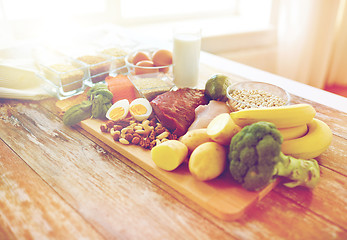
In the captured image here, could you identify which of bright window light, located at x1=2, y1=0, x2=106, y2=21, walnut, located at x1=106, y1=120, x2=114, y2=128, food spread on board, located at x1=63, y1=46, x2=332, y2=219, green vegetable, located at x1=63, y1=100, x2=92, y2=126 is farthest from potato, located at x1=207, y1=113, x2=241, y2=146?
bright window light, located at x1=2, y1=0, x2=106, y2=21

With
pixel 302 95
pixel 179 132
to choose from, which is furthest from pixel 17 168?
pixel 302 95

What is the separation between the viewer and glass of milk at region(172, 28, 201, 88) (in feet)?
4.47

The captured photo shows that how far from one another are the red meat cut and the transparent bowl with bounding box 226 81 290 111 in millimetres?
117

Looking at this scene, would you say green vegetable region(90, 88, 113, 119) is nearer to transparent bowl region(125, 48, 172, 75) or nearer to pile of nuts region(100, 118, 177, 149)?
pile of nuts region(100, 118, 177, 149)

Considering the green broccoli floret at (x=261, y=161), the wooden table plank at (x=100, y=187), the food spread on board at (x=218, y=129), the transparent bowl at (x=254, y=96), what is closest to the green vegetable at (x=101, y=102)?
the food spread on board at (x=218, y=129)

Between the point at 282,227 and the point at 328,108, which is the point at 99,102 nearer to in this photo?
the point at 282,227

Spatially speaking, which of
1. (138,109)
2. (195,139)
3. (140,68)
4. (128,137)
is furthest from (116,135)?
(140,68)

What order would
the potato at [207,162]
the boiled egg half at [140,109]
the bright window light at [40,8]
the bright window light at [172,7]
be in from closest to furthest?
the potato at [207,162], the boiled egg half at [140,109], the bright window light at [40,8], the bright window light at [172,7]

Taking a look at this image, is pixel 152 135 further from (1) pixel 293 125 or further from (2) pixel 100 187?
(1) pixel 293 125

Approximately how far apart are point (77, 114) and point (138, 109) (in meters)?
0.22

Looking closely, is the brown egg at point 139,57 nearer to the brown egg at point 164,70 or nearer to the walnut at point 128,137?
the brown egg at point 164,70

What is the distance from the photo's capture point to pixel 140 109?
1106 mm

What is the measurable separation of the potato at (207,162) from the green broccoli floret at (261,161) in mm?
32

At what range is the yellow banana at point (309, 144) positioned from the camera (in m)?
0.86
